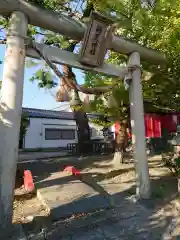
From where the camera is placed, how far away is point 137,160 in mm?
6293

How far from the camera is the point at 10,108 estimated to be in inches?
181

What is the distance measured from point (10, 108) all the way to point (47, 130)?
21.6m

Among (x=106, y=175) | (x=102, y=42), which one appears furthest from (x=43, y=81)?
(x=102, y=42)

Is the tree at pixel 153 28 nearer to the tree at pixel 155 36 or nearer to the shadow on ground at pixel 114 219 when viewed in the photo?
the tree at pixel 155 36

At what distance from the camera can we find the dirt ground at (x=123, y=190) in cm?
545

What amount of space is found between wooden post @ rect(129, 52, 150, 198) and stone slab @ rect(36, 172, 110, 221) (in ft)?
3.26

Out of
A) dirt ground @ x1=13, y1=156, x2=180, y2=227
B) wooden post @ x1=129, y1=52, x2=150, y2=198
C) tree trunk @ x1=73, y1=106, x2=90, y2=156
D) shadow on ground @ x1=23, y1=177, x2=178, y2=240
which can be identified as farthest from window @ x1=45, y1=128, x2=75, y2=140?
shadow on ground @ x1=23, y1=177, x2=178, y2=240

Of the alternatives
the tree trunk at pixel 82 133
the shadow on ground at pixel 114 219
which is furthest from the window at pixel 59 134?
the shadow on ground at pixel 114 219

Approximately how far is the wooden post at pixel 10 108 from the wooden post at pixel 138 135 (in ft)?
9.72

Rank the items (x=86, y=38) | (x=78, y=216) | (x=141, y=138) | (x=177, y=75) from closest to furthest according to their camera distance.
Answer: (x=78, y=216), (x=86, y=38), (x=141, y=138), (x=177, y=75)

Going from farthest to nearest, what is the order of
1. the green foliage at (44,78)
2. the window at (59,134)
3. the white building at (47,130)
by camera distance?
the window at (59,134), the white building at (47,130), the green foliage at (44,78)

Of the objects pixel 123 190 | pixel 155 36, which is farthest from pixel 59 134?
pixel 123 190

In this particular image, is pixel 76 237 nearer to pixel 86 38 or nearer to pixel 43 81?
pixel 86 38

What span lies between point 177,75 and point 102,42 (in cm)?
398
